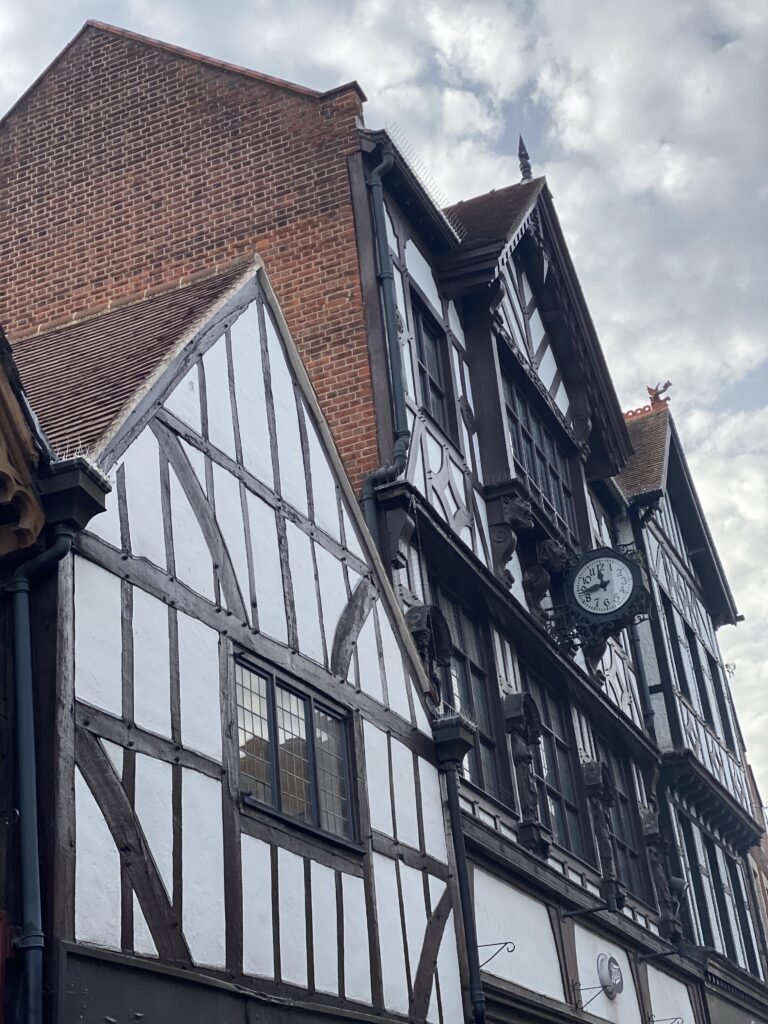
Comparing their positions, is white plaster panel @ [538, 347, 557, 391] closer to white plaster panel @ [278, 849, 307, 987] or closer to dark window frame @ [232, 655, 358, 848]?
dark window frame @ [232, 655, 358, 848]

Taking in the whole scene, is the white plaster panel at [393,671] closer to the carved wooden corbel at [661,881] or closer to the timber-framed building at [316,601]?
the timber-framed building at [316,601]

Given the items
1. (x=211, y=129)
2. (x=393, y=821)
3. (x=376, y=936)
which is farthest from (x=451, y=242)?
(x=376, y=936)

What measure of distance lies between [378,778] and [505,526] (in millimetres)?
5611

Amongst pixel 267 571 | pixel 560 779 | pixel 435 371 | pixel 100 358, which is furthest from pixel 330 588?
pixel 560 779

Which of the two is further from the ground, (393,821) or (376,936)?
(393,821)

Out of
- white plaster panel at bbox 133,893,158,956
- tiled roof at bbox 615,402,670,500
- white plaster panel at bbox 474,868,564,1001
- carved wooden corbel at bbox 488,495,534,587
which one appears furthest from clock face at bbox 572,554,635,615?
white plaster panel at bbox 133,893,158,956

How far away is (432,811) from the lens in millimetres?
12438

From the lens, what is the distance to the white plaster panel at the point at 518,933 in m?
13.2

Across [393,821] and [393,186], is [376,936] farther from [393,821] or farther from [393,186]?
[393,186]

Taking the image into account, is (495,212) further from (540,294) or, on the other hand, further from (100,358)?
(100,358)

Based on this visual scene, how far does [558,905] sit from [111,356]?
775cm

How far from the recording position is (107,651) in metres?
8.57

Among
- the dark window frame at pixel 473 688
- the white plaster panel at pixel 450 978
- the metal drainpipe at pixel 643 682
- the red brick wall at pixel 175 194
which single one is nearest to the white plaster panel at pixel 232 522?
the white plaster panel at pixel 450 978

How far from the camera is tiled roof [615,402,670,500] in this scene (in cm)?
2612
